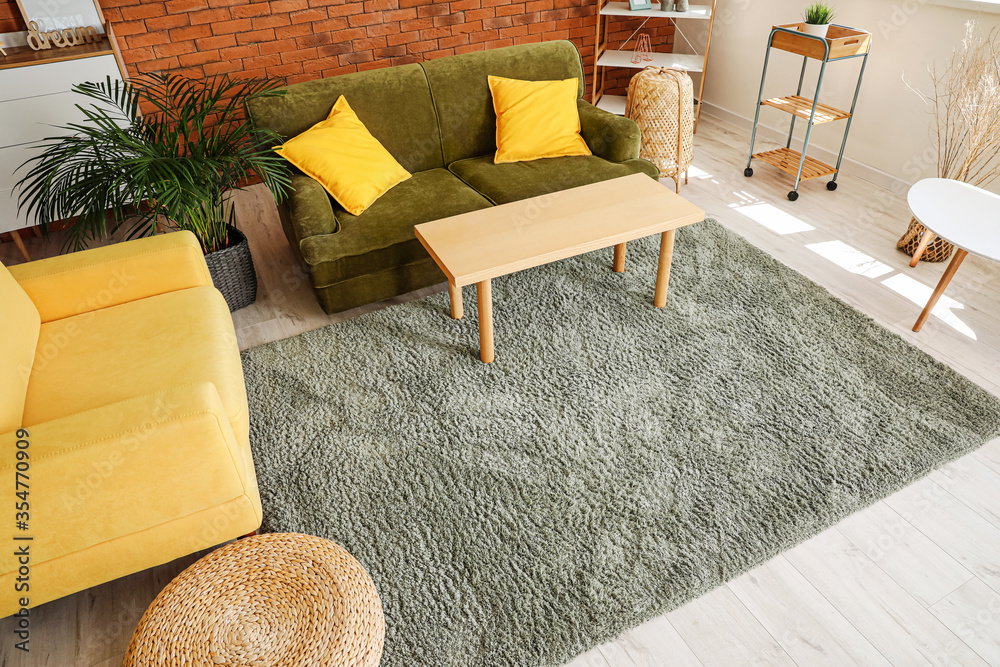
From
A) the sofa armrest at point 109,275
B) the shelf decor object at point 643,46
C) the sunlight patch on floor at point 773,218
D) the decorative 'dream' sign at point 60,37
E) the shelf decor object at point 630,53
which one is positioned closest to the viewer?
the sofa armrest at point 109,275

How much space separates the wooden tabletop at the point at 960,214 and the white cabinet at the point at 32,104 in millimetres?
3899

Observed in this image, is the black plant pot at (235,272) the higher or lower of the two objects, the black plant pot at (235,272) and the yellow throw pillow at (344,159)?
the lower

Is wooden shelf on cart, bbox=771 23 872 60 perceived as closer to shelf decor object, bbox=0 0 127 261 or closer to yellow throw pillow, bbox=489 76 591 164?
yellow throw pillow, bbox=489 76 591 164

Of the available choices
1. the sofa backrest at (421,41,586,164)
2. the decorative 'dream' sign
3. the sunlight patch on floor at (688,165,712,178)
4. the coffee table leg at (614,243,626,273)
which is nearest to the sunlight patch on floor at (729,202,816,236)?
the sunlight patch on floor at (688,165,712,178)

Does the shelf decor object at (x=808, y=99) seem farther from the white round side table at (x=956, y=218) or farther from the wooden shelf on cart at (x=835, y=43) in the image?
the white round side table at (x=956, y=218)

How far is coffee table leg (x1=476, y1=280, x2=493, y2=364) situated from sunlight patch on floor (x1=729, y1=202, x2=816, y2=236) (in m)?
1.85

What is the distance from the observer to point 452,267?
7.94 feet

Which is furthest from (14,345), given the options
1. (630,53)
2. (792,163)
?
(630,53)

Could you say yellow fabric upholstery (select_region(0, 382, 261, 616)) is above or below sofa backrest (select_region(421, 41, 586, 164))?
below

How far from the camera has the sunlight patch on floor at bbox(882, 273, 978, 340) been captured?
9.16 feet

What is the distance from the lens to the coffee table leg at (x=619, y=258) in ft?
10.3

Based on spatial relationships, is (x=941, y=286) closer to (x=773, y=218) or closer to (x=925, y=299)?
(x=925, y=299)

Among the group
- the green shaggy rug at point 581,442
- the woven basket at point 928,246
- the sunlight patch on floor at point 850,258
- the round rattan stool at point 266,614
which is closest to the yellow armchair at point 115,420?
the round rattan stool at point 266,614

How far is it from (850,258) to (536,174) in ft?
5.37
